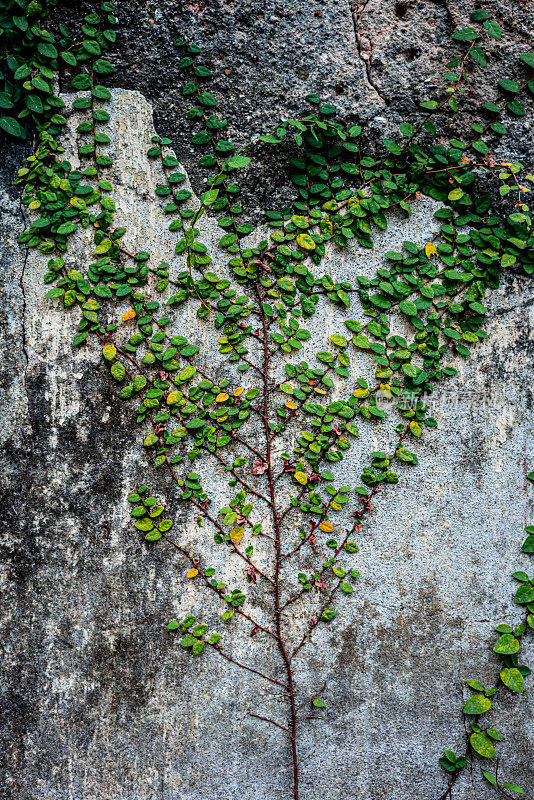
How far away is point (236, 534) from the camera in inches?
71.0

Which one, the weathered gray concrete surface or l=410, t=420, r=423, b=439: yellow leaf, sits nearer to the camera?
the weathered gray concrete surface

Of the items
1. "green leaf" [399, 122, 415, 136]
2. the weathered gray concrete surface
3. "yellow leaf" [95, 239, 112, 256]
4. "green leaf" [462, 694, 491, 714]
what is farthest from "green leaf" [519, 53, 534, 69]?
"green leaf" [462, 694, 491, 714]

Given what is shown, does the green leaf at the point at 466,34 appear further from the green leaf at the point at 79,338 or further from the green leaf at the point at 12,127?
the green leaf at the point at 79,338

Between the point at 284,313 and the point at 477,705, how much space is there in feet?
5.58

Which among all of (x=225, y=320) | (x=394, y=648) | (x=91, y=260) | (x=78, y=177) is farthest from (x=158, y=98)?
(x=394, y=648)

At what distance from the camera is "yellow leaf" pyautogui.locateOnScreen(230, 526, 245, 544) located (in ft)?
5.92

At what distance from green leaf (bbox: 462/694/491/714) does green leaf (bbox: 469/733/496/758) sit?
0.30ft

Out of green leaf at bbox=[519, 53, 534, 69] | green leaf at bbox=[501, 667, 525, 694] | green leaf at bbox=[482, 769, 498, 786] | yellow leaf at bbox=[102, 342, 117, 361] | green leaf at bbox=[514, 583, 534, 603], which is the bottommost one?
green leaf at bbox=[482, 769, 498, 786]

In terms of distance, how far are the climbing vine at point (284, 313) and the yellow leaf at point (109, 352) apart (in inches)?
0.9

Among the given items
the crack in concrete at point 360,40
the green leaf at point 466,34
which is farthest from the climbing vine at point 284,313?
the crack in concrete at point 360,40

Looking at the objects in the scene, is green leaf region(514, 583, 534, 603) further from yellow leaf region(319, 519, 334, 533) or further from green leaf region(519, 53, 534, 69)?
green leaf region(519, 53, 534, 69)

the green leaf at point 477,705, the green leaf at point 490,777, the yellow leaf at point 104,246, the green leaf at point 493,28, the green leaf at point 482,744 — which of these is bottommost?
the green leaf at point 490,777

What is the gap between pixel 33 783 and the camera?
171 cm

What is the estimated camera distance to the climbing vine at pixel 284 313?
1794mm
